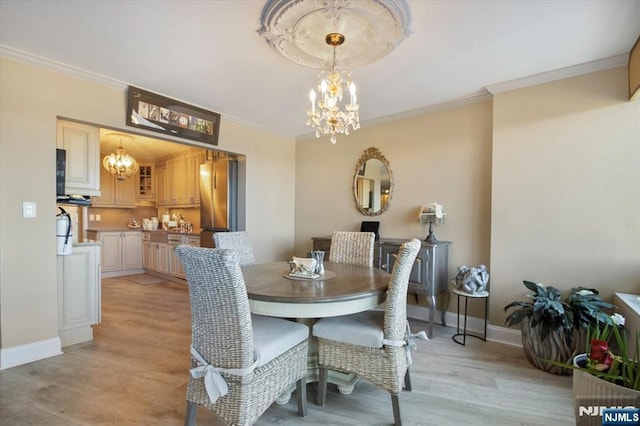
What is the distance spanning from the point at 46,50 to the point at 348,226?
137 inches

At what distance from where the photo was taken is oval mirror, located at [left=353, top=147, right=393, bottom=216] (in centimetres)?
381

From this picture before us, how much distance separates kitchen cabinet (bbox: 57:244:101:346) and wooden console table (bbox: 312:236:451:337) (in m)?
2.91

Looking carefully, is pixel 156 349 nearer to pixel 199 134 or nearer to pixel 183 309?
pixel 183 309

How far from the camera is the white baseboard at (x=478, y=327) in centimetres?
279

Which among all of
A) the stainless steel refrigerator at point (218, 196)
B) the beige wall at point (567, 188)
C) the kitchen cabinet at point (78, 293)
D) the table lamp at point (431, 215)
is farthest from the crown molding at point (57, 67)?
the beige wall at point (567, 188)

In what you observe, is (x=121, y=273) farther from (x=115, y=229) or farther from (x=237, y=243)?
(x=237, y=243)

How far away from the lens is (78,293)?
2799mm

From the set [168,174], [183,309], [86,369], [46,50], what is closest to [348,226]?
[183,309]

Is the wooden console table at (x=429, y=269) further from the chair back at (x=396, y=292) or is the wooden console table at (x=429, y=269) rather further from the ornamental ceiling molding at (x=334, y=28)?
the ornamental ceiling molding at (x=334, y=28)

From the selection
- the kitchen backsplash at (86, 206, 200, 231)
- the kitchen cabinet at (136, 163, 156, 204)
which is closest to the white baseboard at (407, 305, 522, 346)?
the kitchen backsplash at (86, 206, 200, 231)

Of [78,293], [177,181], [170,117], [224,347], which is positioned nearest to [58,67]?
[170,117]

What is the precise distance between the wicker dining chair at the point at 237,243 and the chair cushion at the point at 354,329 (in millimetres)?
1127

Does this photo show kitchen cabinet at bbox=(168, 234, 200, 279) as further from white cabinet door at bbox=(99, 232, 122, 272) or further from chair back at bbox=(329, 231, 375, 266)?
chair back at bbox=(329, 231, 375, 266)

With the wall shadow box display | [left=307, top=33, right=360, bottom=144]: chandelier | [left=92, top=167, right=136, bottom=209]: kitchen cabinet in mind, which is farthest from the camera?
[left=92, top=167, right=136, bottom=209]: kitchen cabinet
